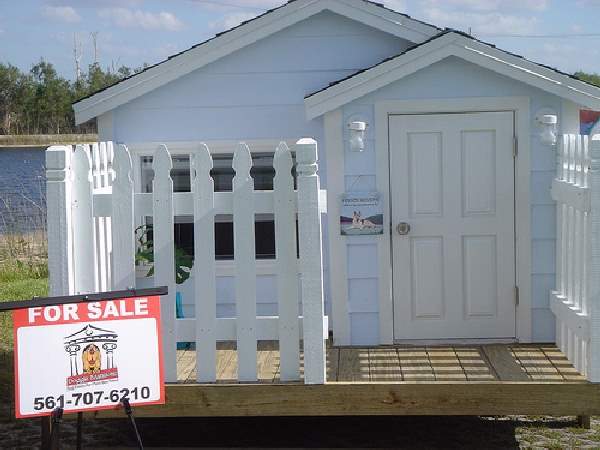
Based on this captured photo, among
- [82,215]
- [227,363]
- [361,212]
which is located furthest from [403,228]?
[82,215]

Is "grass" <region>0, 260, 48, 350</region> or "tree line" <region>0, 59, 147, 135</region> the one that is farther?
"tree line" <region>0, 59, 147, 135</region>

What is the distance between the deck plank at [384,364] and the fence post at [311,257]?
0.91 metres

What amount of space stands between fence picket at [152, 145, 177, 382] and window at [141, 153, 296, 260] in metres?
3.10

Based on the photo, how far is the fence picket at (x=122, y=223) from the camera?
637cm

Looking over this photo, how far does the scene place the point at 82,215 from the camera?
6430 mm

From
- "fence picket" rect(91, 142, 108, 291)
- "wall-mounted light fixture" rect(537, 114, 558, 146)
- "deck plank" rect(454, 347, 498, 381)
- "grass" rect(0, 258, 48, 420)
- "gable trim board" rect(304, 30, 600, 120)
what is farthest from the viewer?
"grass" rect(0, 258, 48, 420)

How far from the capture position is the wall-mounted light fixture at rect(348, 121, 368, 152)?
Result: 8.09 meters

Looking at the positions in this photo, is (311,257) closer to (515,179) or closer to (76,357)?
(76,357)

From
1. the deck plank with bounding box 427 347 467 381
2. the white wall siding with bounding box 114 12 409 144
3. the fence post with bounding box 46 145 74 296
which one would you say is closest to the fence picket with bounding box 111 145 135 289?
the fence post with bounding box 46 145 74 296

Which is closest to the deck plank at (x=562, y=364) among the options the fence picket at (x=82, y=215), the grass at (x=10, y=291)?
the fence picket at (x=82, y=215)

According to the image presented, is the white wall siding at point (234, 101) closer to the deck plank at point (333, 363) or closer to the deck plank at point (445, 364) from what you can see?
the deck plank at point (333, 363)

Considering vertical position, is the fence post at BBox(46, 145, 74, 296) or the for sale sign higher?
the fence post at BBox(46, 145, 74, 296)

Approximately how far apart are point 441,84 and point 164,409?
11.4 ft

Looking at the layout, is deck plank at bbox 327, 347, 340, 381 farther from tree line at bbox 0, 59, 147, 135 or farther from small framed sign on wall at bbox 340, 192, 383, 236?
tree line at bbox 0, 59, 147, 135
